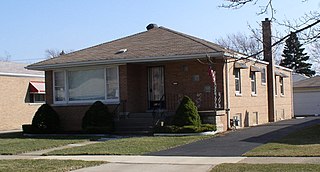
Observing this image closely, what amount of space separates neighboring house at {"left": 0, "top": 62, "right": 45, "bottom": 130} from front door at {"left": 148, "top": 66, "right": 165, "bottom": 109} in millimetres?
11022

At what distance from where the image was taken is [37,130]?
24.6 metres

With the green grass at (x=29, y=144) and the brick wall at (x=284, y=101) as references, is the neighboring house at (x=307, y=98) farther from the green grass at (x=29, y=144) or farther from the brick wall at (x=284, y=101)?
the green grass at (x=29, y=144)

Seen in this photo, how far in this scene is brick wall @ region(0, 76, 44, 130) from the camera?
31.8 meters

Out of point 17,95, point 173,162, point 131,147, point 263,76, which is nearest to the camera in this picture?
point 173,162

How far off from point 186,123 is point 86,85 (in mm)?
7114

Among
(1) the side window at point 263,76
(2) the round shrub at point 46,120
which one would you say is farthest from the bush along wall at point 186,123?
(1) the side window at point 263,76

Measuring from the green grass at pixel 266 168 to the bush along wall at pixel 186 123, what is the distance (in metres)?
8.62

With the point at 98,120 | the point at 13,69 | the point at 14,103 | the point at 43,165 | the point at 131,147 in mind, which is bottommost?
the point at 43,165

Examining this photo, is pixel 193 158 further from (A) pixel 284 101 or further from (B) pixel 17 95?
(A) pixel 284 101

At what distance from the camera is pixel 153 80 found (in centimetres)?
2555

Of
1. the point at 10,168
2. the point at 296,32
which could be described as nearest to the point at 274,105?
the point at 10,168

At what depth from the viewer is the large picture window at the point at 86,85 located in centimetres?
2536

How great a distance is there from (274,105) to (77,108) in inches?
487

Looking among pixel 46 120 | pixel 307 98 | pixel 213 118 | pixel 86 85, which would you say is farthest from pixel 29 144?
pixel 307 98
